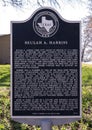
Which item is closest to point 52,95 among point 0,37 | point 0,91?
point 0,91

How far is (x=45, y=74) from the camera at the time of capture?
28.4 feet

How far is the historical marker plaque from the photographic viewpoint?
8.63 m

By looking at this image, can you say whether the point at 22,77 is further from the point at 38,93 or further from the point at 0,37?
the point at 0,37

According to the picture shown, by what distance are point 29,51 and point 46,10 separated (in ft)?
2.66

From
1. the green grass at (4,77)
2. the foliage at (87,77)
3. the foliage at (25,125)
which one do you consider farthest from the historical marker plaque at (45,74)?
the foliage at (87,77)

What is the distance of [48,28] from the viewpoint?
8.68 metres

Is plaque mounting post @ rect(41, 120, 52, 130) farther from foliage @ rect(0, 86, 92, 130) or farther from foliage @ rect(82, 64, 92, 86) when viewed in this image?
foliage @ rect(82, 64, 92, 86)

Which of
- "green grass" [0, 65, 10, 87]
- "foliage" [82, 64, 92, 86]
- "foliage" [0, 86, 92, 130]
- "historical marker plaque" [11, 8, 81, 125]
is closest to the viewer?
"historical marker plaque" [11, 8, 81, 125]

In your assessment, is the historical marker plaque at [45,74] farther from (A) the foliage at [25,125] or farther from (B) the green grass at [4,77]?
(B) the green grass at [4,77]

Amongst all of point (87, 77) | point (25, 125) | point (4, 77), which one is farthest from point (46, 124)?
point (87, 77)

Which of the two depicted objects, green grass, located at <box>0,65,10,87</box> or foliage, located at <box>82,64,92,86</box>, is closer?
green grass, located at <box>0,65,10,87</box>

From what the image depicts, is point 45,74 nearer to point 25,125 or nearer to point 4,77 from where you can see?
point 25,125

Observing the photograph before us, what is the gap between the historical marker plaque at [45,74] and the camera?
28.3ft

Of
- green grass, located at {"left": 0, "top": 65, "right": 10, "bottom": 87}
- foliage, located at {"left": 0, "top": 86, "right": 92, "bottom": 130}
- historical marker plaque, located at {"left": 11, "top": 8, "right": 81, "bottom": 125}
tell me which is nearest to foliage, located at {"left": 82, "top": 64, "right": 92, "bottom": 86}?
green grass, located at {"left": 0, "top": 65, "right": 10, "bottom": 87}
